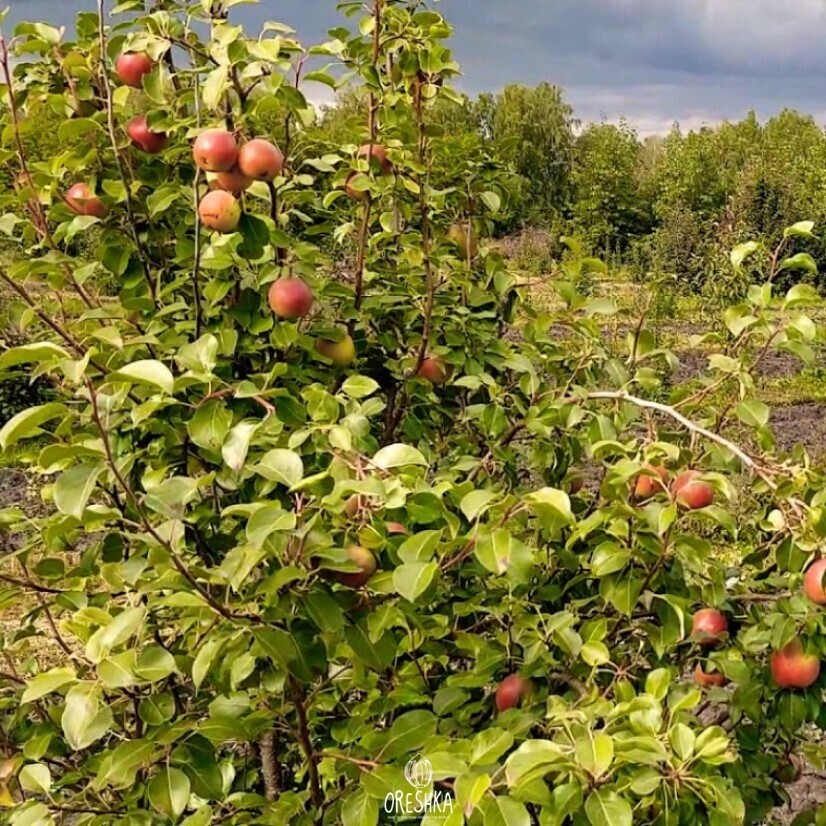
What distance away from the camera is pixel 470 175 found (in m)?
1.72

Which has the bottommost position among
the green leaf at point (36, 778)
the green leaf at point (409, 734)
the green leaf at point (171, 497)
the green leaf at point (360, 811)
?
the green leaf at point (36, 778)

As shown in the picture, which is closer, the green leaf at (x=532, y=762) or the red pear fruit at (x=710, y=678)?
the green leaf at (x=532, y=762)

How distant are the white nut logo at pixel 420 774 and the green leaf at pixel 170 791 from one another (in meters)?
0.24

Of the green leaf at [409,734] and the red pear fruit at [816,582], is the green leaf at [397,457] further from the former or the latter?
the red pear fruit at [816,582]

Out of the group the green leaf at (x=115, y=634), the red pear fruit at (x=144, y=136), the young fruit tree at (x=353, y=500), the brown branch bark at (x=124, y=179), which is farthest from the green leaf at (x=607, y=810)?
the red pear fruit at (x=144, y=136)

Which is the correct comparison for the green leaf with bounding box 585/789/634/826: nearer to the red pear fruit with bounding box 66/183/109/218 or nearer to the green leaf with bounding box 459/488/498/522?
the green leaf with bounding box 459/488/498/522

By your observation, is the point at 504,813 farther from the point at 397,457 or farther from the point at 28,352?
the point at 28,352

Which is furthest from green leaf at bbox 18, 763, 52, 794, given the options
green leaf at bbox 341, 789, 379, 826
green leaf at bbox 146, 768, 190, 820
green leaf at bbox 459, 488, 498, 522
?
green leaf at bbox 459, 488, 498, 522

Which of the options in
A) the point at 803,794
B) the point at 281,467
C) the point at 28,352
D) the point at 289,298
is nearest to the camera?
the point at 28,352

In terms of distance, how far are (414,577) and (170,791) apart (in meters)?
0.39

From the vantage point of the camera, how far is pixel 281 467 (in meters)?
0.89

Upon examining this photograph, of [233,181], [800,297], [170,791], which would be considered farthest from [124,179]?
[800,297]

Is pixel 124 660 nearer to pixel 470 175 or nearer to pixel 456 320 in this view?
pixel 456 320

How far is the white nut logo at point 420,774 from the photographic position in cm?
95
